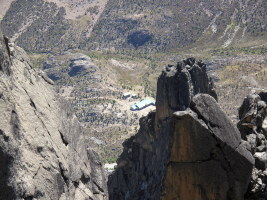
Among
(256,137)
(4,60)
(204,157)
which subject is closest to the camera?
(4,60)

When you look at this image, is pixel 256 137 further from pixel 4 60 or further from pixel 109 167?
pixel 109 167

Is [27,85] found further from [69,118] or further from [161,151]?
[161,151]

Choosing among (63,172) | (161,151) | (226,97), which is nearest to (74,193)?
(63,172)

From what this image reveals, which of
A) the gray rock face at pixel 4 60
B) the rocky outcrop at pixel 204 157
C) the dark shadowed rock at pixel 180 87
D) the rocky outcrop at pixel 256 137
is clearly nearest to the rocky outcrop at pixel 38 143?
the gray rock face at pixel 4 60

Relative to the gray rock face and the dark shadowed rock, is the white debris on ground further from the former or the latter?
the gray rock face

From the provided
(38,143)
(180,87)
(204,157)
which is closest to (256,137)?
(204,157)

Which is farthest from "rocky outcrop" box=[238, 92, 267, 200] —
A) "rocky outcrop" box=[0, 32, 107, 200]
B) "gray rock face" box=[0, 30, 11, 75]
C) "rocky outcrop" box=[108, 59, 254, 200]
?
"gray rock face" box=[0, 30, 11, 75]
